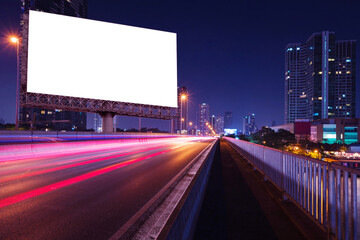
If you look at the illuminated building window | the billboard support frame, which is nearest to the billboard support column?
the billboard support frame

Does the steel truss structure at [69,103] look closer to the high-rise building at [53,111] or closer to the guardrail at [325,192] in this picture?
the guardrail at [325,192]

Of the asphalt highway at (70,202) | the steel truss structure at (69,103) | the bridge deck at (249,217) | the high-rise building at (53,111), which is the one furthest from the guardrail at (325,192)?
the high-rise building at (53,111)

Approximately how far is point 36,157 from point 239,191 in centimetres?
1245

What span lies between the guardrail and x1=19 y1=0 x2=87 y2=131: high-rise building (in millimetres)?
108662

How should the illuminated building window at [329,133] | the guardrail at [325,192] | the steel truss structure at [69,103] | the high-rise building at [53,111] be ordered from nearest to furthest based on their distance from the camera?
the guardrail at [325,192] → the steel truss structure at [69,103] → the illuminated building window at [329,133] → the high-rise building at [53,111]

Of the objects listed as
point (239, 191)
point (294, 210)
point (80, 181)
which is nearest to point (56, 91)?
point (80, 181)

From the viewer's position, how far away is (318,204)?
4.09 meters

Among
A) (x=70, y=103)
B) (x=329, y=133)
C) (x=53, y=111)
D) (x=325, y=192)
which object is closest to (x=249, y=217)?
(x=325, y=192)

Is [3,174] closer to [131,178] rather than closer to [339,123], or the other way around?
[131,178]

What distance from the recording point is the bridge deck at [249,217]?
412 cm

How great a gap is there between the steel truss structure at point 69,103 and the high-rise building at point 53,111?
71.2 metres

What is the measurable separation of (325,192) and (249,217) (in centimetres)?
173

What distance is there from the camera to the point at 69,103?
35.6 metres

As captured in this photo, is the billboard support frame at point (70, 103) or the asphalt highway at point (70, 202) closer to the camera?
the asphalt highway at point (70, 202)
